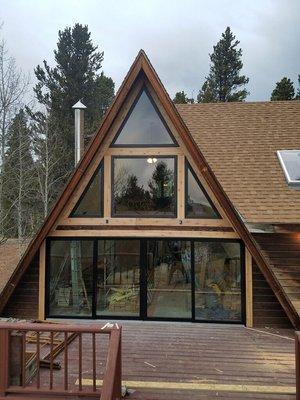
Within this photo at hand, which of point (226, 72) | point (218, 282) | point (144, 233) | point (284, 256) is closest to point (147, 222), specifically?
point (144, 233)

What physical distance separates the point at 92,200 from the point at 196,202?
2060mm

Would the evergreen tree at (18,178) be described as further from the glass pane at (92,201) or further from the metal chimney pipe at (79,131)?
the glass pane at (92,201)

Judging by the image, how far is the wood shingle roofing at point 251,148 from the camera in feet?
26.2

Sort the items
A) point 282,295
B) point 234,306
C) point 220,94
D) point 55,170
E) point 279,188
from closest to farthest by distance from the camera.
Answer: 1. point 282,295
2. point 234,306
3. point 279,188
4. point 55,170
5. point 220,94

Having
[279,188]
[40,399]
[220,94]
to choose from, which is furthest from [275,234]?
[220,94]

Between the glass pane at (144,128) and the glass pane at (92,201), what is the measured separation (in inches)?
32.8

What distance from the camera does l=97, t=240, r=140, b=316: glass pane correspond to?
293 inches

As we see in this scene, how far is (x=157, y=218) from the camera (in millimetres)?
7422

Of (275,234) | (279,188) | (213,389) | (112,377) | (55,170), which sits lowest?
(213,389)

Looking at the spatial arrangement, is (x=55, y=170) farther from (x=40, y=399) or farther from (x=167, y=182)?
(x=40, y=399)

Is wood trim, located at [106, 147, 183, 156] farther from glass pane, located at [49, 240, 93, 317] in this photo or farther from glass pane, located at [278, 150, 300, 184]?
glass pane, located at [278, 150, 300, 184]

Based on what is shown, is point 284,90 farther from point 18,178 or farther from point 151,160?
point 151,160

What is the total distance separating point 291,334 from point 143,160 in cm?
425

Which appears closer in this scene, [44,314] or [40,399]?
[40,399]
